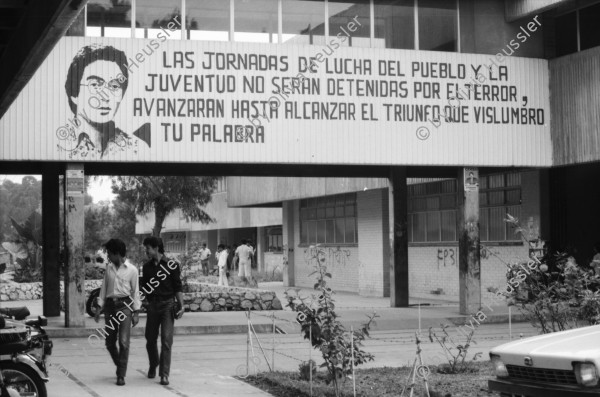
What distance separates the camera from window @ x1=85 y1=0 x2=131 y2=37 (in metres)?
19.6

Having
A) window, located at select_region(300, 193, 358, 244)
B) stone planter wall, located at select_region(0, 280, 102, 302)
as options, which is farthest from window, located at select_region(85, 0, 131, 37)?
window, located at select_region(300, 193, 358, 244)

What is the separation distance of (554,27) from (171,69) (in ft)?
31.9

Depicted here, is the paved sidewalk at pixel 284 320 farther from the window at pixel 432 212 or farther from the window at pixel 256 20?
the window at pixel 256 20

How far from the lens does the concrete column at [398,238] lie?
24.4 m


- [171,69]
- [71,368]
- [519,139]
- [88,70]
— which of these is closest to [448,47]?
[519,139]

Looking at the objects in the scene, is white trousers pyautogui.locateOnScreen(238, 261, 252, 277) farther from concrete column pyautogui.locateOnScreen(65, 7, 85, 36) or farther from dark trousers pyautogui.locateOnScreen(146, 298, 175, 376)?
dark trousers pyautogui.locateOnScreen(146, 298, 175, 376)

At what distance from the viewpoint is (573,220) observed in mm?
24531

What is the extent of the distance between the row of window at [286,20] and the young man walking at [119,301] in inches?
321

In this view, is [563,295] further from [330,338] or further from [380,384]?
[330,338]

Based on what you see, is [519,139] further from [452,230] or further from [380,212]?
[380,212]

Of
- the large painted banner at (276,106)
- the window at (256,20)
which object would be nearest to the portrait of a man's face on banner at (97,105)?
the large painted banner at (276,106)

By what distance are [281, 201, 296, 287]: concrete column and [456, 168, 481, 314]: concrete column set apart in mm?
19381

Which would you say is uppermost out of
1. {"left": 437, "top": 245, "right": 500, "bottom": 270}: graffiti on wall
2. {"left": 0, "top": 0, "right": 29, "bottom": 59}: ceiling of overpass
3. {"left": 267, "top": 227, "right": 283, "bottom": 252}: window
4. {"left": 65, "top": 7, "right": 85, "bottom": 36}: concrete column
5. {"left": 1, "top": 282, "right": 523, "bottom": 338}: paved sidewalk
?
{"left": 65, "top": 7, "right": 85, "bottom": 36}: concrete column

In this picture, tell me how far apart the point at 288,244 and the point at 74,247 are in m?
22.9
